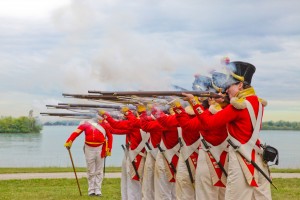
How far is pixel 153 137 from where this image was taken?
1085cm

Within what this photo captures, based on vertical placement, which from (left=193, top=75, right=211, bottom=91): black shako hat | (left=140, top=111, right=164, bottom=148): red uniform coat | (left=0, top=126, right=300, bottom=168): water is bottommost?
(left=0, top=126, right=300, bottom=168): water

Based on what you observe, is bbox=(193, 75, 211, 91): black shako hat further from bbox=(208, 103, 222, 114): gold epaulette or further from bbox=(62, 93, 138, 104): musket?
bbox=(62, 93, 138, 104): musket

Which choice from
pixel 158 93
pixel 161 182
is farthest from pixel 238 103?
pixel 161 182

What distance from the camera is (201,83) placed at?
8.19m

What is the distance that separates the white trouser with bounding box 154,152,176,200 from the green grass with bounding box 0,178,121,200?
448 centimetres

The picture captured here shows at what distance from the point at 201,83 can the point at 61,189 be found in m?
9.60

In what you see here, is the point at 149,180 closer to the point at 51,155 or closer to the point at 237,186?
the point at 237,186

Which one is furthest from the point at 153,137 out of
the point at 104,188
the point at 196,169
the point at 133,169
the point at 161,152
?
the point at 104,188

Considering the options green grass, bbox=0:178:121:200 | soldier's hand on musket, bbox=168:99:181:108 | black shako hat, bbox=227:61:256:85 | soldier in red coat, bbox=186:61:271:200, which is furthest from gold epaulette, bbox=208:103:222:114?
green grass, bbox=0:178:121:200

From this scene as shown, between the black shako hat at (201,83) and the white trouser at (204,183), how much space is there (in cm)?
87

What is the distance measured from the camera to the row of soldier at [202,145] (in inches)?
289

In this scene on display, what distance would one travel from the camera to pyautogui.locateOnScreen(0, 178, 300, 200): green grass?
15117mm

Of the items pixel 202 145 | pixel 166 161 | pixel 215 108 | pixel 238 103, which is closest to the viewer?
pixel 238 103

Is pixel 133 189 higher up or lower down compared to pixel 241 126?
lower down
